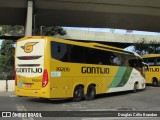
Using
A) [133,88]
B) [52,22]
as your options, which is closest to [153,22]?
[52,22]

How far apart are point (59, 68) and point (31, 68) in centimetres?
128

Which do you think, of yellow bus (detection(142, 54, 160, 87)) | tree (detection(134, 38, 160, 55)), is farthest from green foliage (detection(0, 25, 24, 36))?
yellow bus (detection(142, 54, 160, 87))

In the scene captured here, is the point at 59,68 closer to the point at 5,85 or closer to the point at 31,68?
the point at 31,68

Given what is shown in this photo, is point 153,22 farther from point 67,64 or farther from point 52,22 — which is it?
point 67,64

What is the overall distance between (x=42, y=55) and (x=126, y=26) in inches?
888

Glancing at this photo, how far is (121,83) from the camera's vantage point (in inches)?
914

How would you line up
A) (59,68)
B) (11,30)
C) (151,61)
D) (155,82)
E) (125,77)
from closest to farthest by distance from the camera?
(59,68), (125,77), (155,82), (151,61), (11,30)

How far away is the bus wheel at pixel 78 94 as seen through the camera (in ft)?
61.5

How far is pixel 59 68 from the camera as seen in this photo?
17.6m

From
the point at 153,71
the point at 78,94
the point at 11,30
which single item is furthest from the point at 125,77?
the point at 11,30

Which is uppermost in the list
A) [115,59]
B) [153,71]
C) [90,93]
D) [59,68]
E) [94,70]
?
[115,59]

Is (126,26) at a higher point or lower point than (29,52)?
higher

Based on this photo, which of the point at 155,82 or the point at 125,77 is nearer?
the point at 125,77

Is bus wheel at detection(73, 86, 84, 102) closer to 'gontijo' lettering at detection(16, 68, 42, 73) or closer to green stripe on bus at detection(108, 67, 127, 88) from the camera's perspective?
'gontijo' lettering at detection(16, 68, 42, 73)
